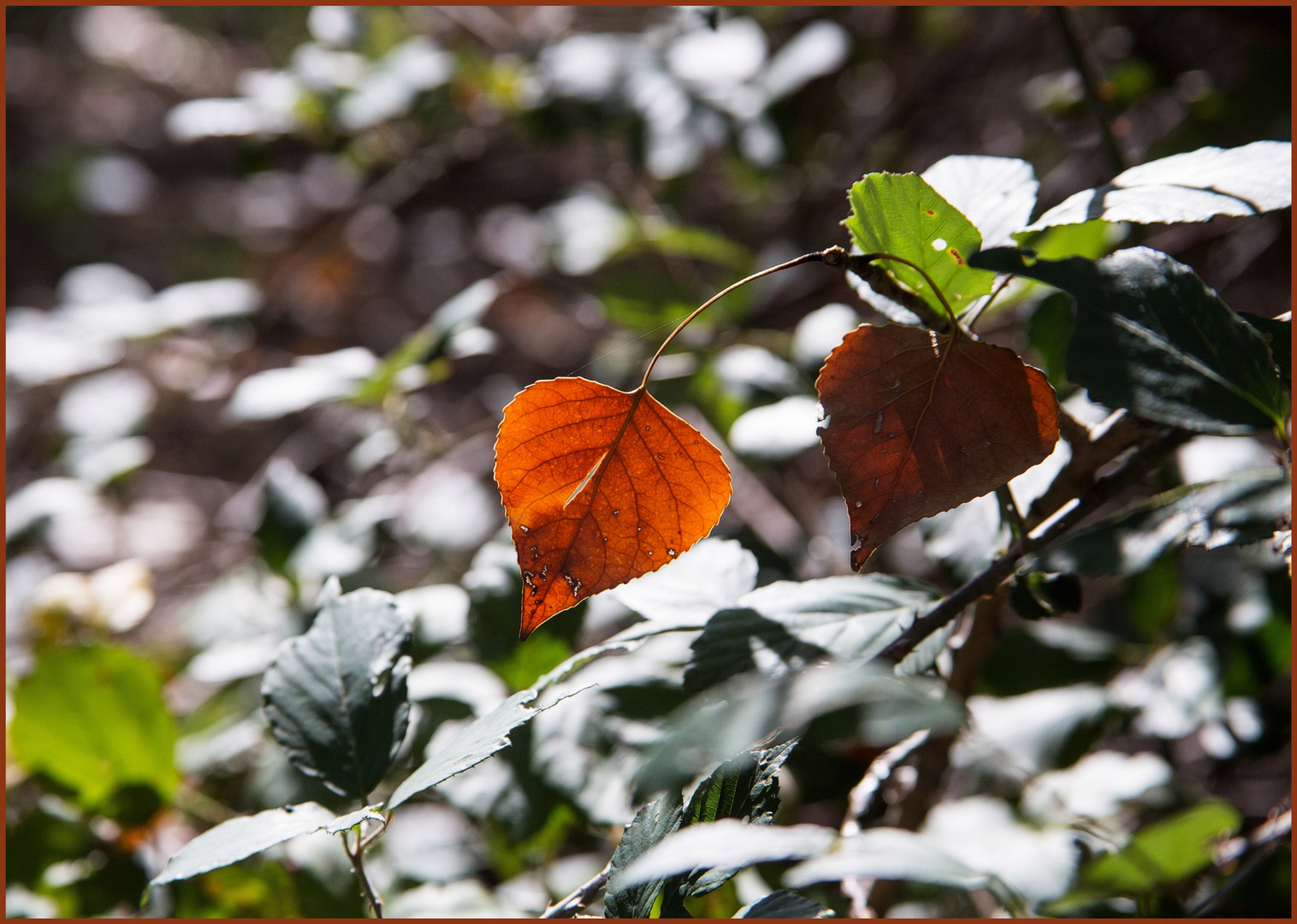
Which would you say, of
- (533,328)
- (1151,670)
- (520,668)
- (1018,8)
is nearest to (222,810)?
(520,668)

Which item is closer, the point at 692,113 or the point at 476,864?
the point at 476,864

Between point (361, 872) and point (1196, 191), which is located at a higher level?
point (1196, 191)

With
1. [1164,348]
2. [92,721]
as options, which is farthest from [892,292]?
[92,721]

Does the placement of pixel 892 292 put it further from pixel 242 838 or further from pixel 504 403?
pixel 504 403

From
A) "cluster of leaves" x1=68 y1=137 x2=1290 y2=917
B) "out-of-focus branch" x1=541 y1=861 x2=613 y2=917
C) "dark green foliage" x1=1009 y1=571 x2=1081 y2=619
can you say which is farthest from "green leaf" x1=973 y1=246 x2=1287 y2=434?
"out-of-focus branch" x1=541 y1=861 x2=613 y2=917

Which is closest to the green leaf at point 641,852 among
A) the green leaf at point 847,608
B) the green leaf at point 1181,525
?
the green leaf at point 847,608

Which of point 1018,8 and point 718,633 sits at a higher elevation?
point 1018,8

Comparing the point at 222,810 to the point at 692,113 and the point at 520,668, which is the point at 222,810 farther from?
the point at 692,113
